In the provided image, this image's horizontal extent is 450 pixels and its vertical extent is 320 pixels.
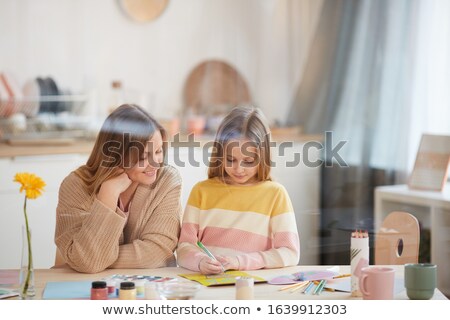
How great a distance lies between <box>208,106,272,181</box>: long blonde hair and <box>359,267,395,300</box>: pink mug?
461mm

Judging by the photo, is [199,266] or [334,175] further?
[334,175]

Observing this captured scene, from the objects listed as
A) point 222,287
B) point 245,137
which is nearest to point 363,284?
point 222,287

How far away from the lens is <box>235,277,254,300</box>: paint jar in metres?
1.50

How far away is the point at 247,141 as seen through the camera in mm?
1889

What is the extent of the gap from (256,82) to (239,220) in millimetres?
760

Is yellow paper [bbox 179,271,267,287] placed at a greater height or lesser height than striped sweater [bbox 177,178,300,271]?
lesser

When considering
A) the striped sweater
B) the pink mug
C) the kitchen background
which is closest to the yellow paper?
the striped sweater

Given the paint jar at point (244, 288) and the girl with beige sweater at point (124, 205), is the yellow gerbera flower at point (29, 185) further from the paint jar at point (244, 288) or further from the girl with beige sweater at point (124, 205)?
the paint jar at point (244, 288)

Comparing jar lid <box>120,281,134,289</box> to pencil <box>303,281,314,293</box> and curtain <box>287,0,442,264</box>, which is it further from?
curtain <box>287,0,442,264</box>

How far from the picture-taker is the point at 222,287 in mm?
1584
